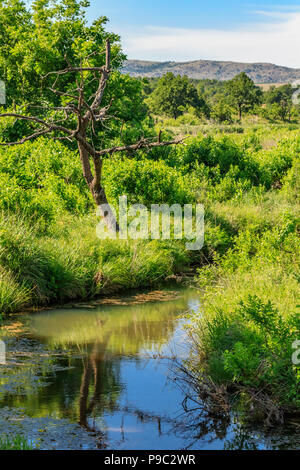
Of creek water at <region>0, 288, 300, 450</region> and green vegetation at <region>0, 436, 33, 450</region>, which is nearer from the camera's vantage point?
green vegetation at <region>0, 436, 33, 450</region>

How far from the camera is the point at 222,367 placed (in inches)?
258

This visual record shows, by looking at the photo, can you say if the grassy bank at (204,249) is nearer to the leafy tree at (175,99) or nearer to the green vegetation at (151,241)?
the green vegetation at (151,241)

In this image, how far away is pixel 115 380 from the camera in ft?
23.9

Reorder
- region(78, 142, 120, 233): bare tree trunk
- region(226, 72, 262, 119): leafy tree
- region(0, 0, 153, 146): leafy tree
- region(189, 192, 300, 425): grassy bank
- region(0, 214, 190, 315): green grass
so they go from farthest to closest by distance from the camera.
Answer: region(226, 72, 262, 119): leafy tree, region(0, 0, 153, 146): leafy tree, region(78, 142, 120, 233): bare tree trunk, region(0, 214, 190, 315): green grass, region(189, 192, 300, 425): grassy bank

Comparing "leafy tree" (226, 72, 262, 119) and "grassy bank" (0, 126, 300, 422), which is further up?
"leafy tree" (226, 72, 262, 119)

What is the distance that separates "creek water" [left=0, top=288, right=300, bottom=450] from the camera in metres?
5.76

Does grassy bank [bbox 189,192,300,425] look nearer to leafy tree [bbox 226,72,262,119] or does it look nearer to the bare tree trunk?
the bare tree trunk

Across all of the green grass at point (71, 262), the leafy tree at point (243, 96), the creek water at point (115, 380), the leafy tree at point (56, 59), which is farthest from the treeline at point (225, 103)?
the creek water at point (115, 380)

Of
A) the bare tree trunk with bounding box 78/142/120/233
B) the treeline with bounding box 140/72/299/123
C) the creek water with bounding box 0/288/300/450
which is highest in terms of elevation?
the treeline with bounding box 140/72/299/123

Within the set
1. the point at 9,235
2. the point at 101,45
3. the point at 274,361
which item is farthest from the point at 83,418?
the point at 101,45

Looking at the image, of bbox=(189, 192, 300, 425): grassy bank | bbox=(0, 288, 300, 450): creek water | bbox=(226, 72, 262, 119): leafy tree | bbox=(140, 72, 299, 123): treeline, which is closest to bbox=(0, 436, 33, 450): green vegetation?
bbox=(0, 288, 300, 450): creek water

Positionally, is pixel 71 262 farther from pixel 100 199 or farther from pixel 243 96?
pixel 243 96

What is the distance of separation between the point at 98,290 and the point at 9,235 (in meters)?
1.85

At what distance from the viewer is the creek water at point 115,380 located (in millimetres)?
5762
